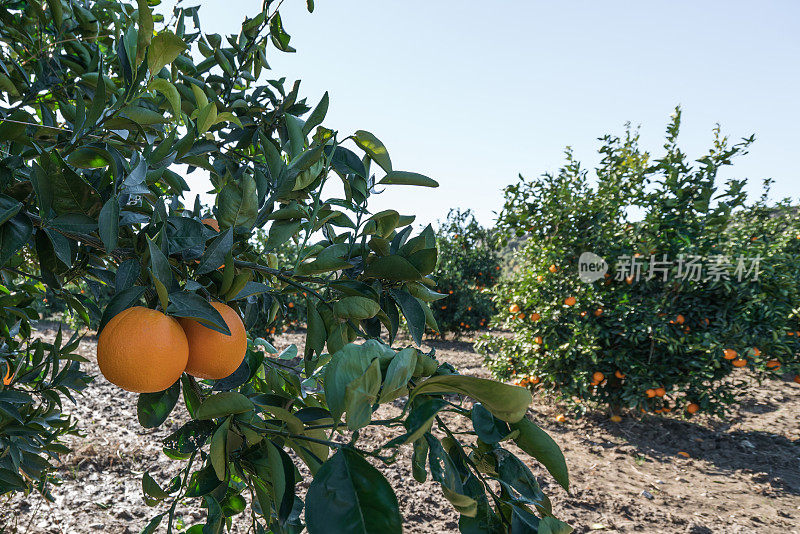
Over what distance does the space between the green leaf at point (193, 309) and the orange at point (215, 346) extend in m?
0.08

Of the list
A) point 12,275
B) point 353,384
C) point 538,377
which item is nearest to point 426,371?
point 353,384

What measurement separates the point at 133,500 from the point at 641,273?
453cm

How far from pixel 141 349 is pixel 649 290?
4.73 meters

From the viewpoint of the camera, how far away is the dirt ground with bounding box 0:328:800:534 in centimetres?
265

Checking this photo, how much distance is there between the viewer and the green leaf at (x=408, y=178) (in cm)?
85

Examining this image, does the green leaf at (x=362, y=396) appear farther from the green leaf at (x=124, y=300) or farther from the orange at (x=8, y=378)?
the orange at (x=8, y=378)

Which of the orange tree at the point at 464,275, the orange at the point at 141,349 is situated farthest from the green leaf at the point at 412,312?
the orange tree at the point at 464,275

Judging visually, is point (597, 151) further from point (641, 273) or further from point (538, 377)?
point (538, 377)

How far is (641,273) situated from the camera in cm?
434

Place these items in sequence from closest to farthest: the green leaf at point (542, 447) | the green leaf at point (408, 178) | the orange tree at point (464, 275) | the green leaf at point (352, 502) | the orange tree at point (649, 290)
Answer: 1. the green leaf at point (352, 502)
2. the green leaf at point (542, 447)
3. the green leaf at point (408, 178)
4. the orange tree at point (649, 290)
5. the orange tree at point (464, 275)

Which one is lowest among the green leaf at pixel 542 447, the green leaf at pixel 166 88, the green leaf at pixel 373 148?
the green leaf at pixel 542 447

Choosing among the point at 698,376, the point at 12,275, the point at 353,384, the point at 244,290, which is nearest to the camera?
the point at 353,384

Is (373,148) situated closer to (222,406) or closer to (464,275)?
(222,406)

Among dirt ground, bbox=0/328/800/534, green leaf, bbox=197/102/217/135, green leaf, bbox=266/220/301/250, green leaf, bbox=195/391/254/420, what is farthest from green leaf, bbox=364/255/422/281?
dirt ground, bbox=0/328/800/534
